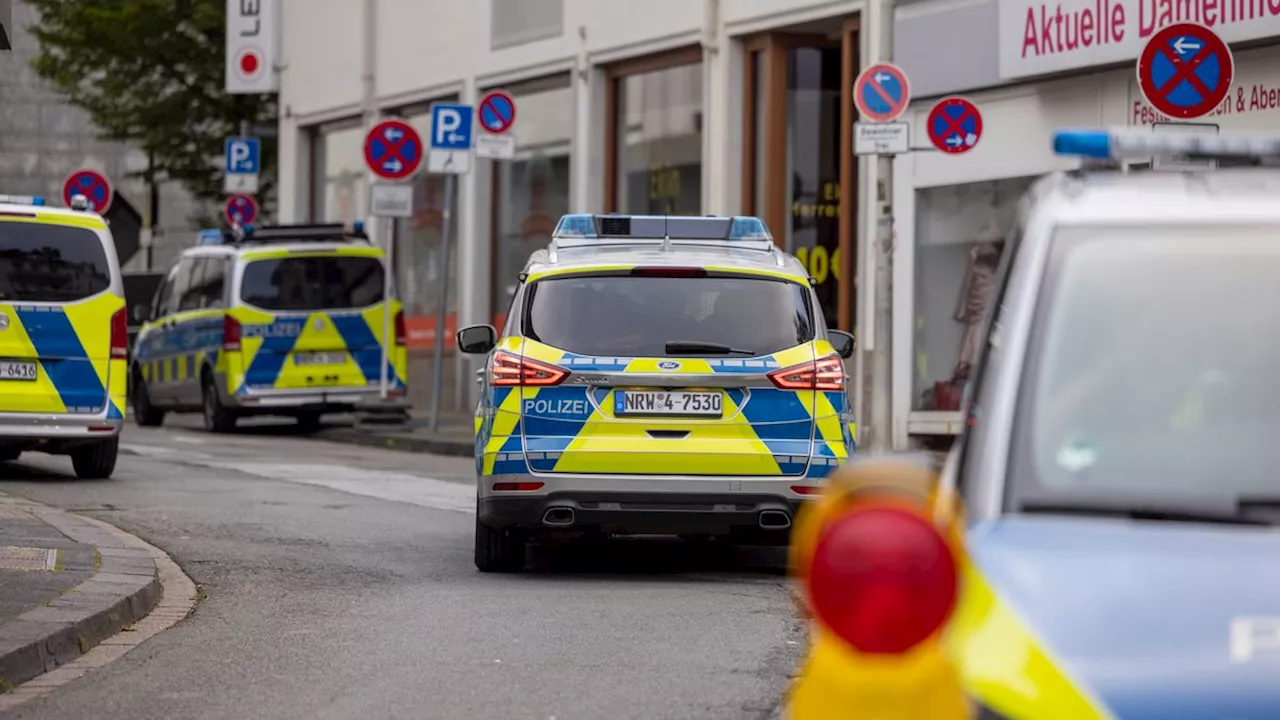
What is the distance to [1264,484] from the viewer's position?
3643 millimetres

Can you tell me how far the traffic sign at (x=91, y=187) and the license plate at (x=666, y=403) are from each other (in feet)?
67.2

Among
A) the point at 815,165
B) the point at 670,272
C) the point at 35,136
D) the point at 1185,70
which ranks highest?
the point at 35,136

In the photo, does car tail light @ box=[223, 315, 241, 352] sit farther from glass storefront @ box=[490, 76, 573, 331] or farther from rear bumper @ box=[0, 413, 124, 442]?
rear bumper @ box=[0, 413, 124, 442]

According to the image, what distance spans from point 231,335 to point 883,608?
23.8 m

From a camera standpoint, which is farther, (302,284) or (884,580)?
(302,284)

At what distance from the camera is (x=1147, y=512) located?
3572 millimetres

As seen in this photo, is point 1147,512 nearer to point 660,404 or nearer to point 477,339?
point 660,404

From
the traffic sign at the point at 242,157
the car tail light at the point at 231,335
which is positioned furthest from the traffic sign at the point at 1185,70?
the traffic sign at the point at 242,157

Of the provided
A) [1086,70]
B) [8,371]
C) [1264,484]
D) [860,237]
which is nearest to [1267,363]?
[1264,484]

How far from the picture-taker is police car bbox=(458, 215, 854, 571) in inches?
433

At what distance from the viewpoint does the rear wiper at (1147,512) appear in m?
3.54

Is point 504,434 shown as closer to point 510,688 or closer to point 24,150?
point 510,688

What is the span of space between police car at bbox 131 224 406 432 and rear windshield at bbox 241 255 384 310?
→ 0.03 feet

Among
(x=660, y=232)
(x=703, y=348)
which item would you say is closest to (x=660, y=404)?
(x=703, y=348)
